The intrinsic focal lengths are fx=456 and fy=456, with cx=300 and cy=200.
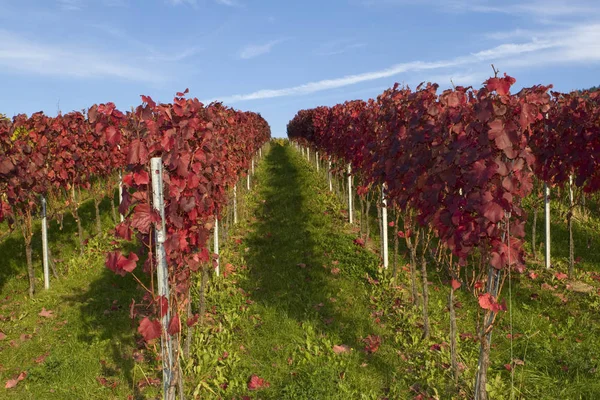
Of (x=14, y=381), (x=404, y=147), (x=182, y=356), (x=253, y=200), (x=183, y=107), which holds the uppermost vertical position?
(x=183, y=107)

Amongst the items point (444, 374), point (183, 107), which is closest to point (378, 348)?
point (444, 374)

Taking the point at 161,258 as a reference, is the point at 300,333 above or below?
below

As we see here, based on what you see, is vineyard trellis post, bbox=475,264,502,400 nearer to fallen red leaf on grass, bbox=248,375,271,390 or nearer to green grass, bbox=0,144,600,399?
green grass, bbox=0,144,600,399

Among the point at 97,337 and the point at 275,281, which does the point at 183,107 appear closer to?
the point at 97,337

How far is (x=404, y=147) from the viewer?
508 cm

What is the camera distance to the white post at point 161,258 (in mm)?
3777

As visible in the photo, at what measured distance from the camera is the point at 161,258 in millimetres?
3830

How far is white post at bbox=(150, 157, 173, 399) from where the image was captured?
12.4 ft

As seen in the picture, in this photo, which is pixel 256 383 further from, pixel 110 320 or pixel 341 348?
pixel 110 320

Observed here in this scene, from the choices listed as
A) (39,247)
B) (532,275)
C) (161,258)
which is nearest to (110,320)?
(161,258)

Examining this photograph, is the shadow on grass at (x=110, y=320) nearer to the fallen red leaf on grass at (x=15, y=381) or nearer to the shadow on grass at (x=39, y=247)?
the fallen red leaf on grass at (x=15, y=381)

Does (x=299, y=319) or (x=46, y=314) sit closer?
(x=299, y=319)

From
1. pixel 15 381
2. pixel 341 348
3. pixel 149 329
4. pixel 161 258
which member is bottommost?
pixel 15 381

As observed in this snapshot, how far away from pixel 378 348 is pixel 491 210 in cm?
281
